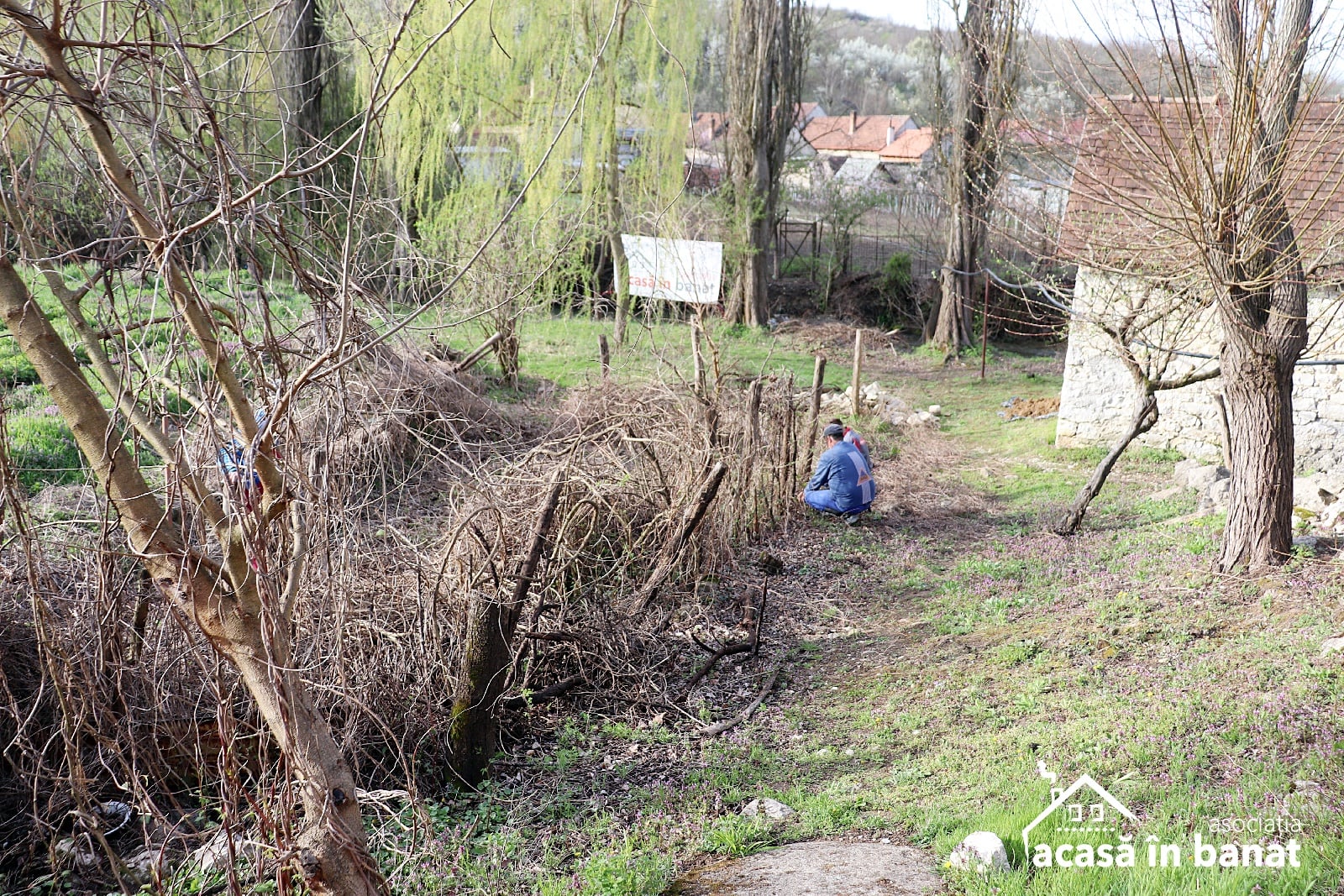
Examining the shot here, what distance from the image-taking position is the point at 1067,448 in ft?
41.4

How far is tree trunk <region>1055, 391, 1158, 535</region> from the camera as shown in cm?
863

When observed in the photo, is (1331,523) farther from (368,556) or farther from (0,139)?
(0,139)

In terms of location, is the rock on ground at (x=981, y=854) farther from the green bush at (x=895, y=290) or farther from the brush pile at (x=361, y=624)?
the green bush at (x=895, y=290)

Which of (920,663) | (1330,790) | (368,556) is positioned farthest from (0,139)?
(920,663)

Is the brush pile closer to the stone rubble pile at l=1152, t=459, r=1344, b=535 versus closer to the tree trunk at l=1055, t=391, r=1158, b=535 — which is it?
the tree trunk at l=1055, t=391, r=1158, b=535

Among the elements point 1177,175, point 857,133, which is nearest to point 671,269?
point 1177,175

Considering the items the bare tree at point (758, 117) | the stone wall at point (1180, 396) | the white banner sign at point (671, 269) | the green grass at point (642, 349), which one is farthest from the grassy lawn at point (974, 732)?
the bare tree at point (758, 117)

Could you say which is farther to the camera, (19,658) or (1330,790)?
(19,658)

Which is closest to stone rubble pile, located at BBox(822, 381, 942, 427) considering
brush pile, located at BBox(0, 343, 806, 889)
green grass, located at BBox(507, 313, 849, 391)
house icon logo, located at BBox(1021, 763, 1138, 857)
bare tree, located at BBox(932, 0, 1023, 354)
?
green grass, located at BBox(507, 313, 849, 391)

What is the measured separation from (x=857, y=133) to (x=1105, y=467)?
38.6 meters

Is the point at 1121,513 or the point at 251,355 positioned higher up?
the point at 251,355

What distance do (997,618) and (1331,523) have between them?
3424 millimetres

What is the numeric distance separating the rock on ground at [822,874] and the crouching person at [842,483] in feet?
17.8

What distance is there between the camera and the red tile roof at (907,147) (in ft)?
132
